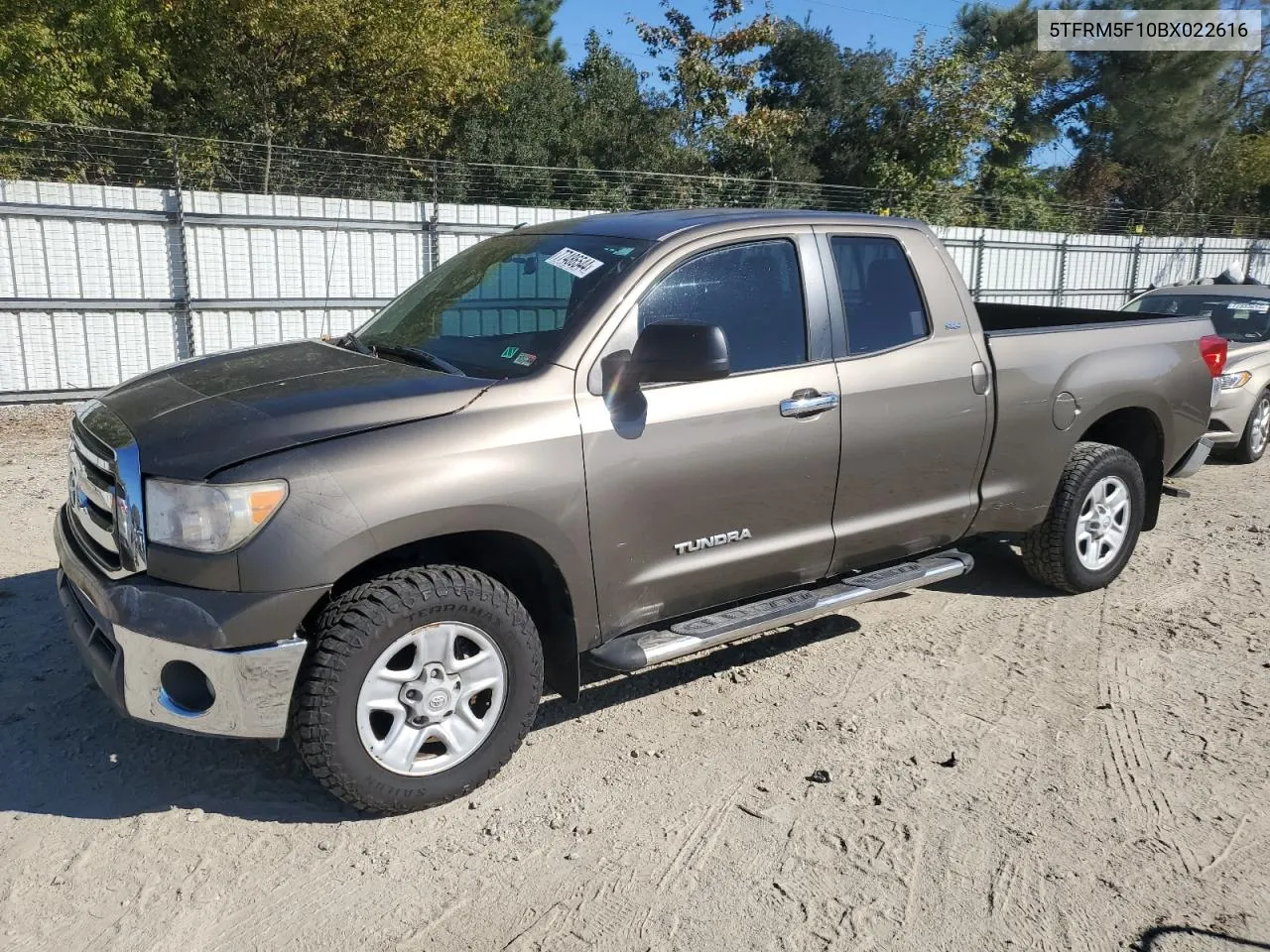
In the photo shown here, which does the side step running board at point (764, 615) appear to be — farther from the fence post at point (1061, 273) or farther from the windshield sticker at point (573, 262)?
the fence post at point (1061, 273)

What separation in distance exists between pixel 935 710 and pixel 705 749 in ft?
3.29

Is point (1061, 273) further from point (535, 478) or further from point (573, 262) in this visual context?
point (535, 478)

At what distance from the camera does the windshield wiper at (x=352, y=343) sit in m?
4.02

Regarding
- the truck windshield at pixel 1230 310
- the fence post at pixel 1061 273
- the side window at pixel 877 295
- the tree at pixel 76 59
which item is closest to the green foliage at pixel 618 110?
the tree at pixel 76 59

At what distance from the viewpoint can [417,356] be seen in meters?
3.74

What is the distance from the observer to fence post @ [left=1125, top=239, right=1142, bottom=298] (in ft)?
66.3

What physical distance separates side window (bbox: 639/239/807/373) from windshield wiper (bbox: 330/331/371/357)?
1166 millimetres

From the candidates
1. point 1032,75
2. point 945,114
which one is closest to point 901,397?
point 945,114

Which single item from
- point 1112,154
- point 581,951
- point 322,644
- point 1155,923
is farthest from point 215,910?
point 1112,154

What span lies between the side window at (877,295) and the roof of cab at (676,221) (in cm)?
10

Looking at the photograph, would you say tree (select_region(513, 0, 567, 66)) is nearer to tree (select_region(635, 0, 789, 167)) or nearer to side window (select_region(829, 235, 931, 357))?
tree (select_region(635, 0, 789, 167))

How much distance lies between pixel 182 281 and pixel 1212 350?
964 centimetres

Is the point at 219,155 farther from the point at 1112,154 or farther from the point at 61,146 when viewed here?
the point at 1112,154

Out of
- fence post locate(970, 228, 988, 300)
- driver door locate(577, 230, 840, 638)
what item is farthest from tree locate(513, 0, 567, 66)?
driver door locate(577, 230, 840, 638)
